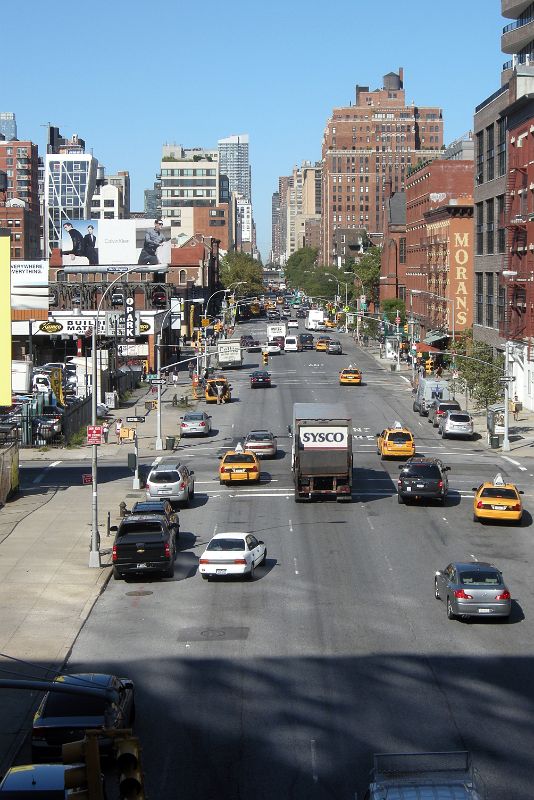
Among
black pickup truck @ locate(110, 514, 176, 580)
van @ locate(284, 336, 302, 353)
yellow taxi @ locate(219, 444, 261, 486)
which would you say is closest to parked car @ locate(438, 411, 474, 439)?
yellow taxi @ locate(219, 444, 261, 486)

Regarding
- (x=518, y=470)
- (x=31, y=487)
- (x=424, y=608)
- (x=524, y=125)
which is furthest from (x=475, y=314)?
(x=424, y=608)

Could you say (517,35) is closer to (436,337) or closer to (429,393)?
(429,393)

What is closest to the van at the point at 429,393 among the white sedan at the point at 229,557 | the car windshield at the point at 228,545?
the white sedan at the point at 229,557

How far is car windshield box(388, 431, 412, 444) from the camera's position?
5894 centimetres

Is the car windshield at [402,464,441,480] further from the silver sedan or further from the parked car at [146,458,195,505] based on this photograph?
the silver sedan

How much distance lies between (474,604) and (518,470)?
93.8 feet

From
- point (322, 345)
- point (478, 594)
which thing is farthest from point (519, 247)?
point (478, 594)

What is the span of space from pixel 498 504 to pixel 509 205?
4818 cm

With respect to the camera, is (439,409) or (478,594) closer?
(478,594)

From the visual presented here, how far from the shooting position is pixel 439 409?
239 feet

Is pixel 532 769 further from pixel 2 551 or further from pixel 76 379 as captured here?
pixel 76 379

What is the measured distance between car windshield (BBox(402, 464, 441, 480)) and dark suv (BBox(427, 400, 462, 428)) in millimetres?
25401

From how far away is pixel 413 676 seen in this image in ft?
80.9

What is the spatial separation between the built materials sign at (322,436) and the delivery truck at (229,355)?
2648 inches
